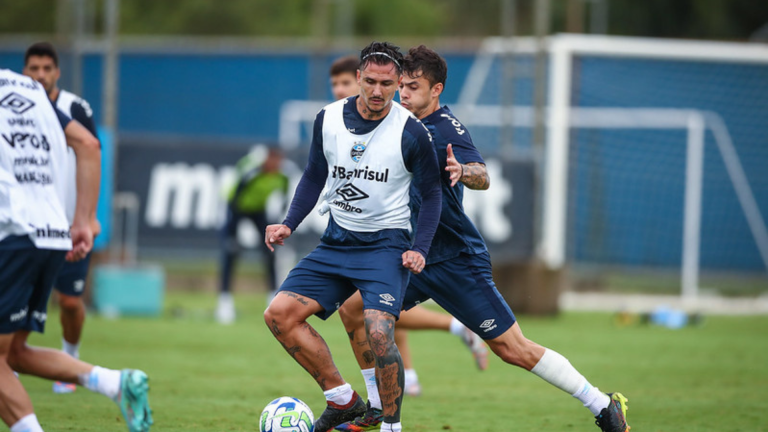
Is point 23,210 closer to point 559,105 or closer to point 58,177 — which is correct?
point 58,177

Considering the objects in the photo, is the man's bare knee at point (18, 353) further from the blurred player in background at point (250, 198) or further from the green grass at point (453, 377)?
the blurred player in background at point (250, 198)

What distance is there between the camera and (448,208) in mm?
6867

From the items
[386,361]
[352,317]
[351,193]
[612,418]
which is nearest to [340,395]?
[386,361]

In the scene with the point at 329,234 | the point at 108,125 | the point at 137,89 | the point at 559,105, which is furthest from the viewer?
the point at 137,89

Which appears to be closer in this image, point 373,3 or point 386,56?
point 386,56

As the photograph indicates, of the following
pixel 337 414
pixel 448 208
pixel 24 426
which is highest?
pixel 448 208

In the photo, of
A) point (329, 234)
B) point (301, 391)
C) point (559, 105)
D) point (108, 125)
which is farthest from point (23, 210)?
point (559, 105)

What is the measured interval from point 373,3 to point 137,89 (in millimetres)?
25893

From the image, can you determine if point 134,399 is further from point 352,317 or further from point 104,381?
point 352,317

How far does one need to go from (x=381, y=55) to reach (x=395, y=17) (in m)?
47.5

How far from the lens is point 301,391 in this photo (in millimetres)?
9047

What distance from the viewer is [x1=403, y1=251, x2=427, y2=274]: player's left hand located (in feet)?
20.5

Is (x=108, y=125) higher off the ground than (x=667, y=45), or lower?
lower

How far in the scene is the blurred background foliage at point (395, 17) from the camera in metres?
32.9
